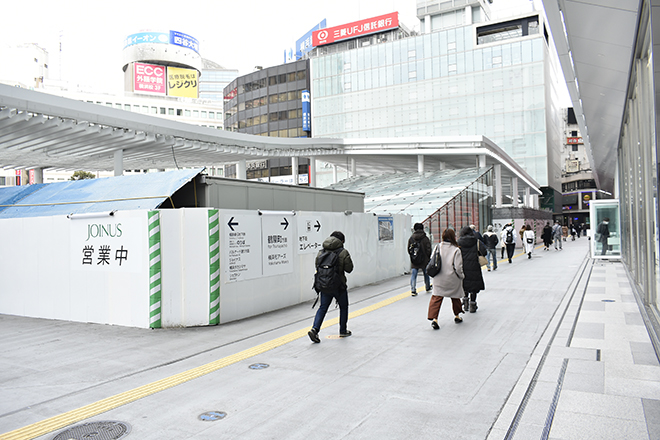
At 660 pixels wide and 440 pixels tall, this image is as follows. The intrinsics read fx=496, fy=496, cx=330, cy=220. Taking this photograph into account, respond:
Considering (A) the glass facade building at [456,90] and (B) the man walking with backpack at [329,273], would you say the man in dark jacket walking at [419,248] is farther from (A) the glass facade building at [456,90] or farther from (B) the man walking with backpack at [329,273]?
(A) the glass facade building at [456,90]

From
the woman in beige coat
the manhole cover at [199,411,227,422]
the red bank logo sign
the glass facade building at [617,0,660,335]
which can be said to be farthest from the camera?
the red bank logo sign

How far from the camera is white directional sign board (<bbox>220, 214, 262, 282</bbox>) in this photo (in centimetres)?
879

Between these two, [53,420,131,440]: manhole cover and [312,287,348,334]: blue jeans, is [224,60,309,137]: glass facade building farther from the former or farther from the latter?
[53,420,131,440]: manhole cover

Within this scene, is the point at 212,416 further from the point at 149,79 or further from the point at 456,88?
the point at 149,79

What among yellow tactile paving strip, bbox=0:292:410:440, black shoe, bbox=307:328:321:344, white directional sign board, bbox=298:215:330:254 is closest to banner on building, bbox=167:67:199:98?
white directional sign board, bbox=298:215:330:254

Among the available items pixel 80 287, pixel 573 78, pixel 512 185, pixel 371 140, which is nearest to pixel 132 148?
pixel 371 140

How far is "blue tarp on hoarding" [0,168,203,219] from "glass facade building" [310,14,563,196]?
5368 centimetres

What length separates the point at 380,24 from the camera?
75.9 metres

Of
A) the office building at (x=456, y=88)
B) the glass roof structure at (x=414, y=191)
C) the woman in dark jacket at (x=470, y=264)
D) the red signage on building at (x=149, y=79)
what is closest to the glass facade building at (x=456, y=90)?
the office building at (x=456, y=88)

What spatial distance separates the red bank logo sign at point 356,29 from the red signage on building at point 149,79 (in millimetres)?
45147

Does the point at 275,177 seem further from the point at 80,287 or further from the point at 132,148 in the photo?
the point at 80,287

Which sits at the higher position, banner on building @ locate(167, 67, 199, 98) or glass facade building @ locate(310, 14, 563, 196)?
banner on building @ locate(167, 67, 199, 98)

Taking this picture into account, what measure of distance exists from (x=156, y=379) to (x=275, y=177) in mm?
75146

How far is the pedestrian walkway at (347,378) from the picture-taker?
4156mm
